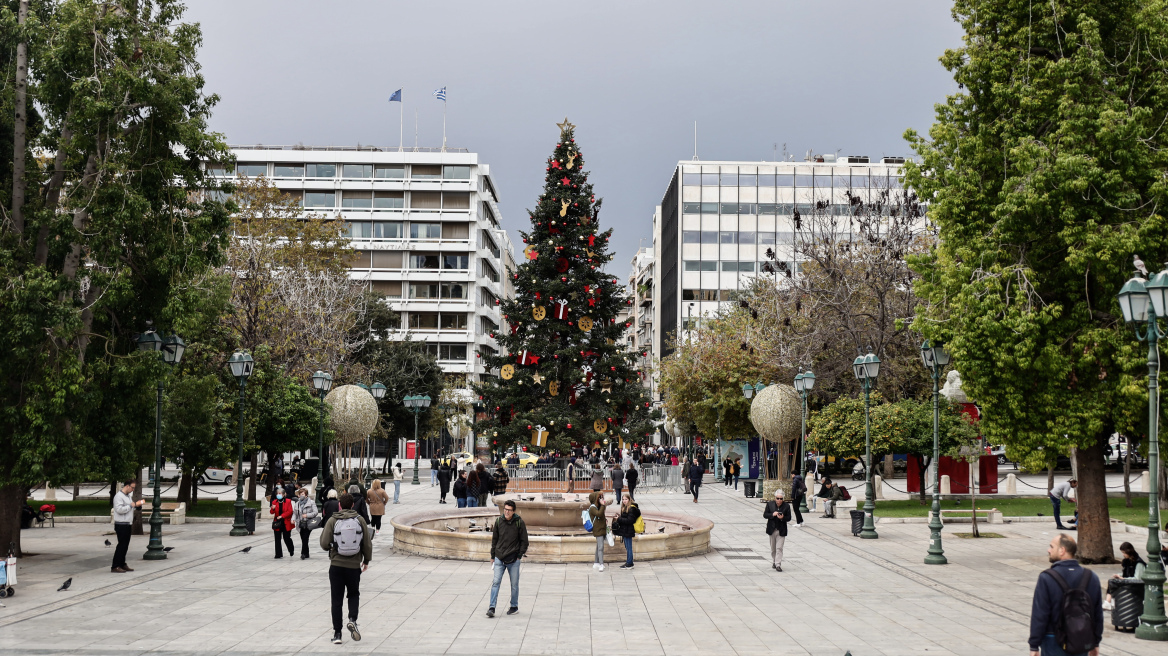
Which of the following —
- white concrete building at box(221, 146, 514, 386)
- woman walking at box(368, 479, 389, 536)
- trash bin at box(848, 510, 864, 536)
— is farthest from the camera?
white concrete building at box(221, 146, 514, 386)

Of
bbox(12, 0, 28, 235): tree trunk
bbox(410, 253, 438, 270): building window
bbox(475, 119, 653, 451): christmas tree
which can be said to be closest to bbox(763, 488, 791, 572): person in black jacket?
bbox(12, 0, 28, 235): tree trunk

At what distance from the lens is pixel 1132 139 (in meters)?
16.1

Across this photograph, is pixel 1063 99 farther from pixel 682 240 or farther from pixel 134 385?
pixel 682 240

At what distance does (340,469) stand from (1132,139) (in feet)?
124

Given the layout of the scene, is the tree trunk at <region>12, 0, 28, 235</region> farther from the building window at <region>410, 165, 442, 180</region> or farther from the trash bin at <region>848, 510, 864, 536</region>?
the building window at <region>410, 165, 442, 180</region>

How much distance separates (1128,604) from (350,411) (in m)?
27.3

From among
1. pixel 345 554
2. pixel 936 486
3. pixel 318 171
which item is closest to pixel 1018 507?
pixel 936 486

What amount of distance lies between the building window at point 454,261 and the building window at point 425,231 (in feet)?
6.12

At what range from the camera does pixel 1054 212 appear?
16.5 metres

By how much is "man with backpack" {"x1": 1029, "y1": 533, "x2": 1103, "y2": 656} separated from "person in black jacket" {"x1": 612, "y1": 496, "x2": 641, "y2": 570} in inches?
415

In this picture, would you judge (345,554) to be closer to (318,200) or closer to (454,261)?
(454,261)

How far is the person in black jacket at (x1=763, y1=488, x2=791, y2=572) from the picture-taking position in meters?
17.6

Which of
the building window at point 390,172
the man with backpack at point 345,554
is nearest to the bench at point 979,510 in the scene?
the man with backpack at point 345,554

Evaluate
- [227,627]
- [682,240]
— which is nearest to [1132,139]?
[227,627]
